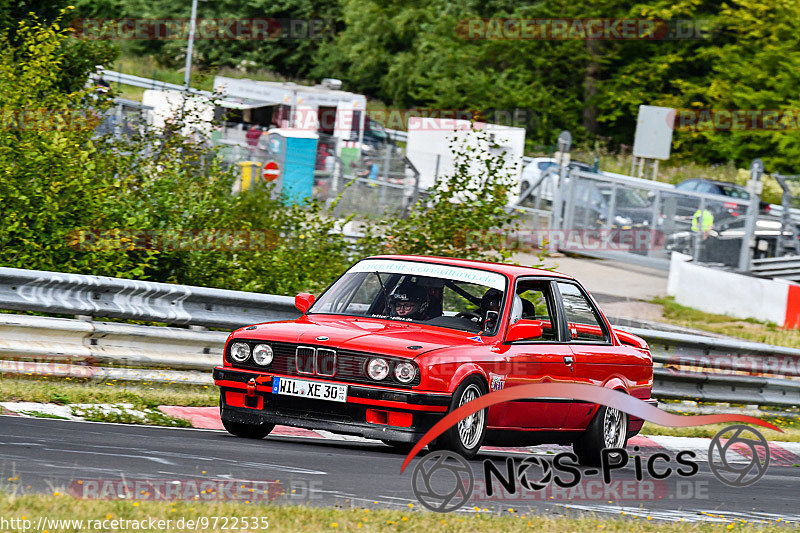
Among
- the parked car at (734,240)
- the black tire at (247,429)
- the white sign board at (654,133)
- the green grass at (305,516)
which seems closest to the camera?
the green grass at (305,516)

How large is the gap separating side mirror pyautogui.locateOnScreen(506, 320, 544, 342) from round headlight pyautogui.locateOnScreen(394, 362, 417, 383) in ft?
3.09

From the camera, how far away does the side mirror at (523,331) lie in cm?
823

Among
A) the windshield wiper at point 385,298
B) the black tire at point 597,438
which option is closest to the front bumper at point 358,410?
the windshield wiper at point 385,298

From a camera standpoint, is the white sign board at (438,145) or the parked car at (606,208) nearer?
the parked car at (606,208)

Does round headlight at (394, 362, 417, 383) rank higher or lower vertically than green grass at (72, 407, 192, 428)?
higher

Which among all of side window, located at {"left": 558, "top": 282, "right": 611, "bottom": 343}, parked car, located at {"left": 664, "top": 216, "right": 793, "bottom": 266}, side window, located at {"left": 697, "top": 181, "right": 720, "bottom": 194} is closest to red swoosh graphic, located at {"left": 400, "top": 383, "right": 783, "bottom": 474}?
side window, located at {"left": 558, "top": 282, "right": 611, "bottom": 343}

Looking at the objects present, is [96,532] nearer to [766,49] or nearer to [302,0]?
[766,49]

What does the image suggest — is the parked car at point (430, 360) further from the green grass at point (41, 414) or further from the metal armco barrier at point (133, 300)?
the metal armco barrier at point (133, 300)

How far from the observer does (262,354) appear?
7996 millimetres

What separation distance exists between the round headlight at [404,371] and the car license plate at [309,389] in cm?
35

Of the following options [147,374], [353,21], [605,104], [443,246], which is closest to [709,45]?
[605,104]

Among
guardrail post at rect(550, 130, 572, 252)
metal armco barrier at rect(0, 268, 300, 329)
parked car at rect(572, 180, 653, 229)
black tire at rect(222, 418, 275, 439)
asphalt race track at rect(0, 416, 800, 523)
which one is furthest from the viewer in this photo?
guardrail post at rect(550, 130, 572, 252)

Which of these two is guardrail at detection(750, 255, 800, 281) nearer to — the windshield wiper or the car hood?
the windshield wiper

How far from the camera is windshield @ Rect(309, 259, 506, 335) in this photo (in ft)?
28.5
